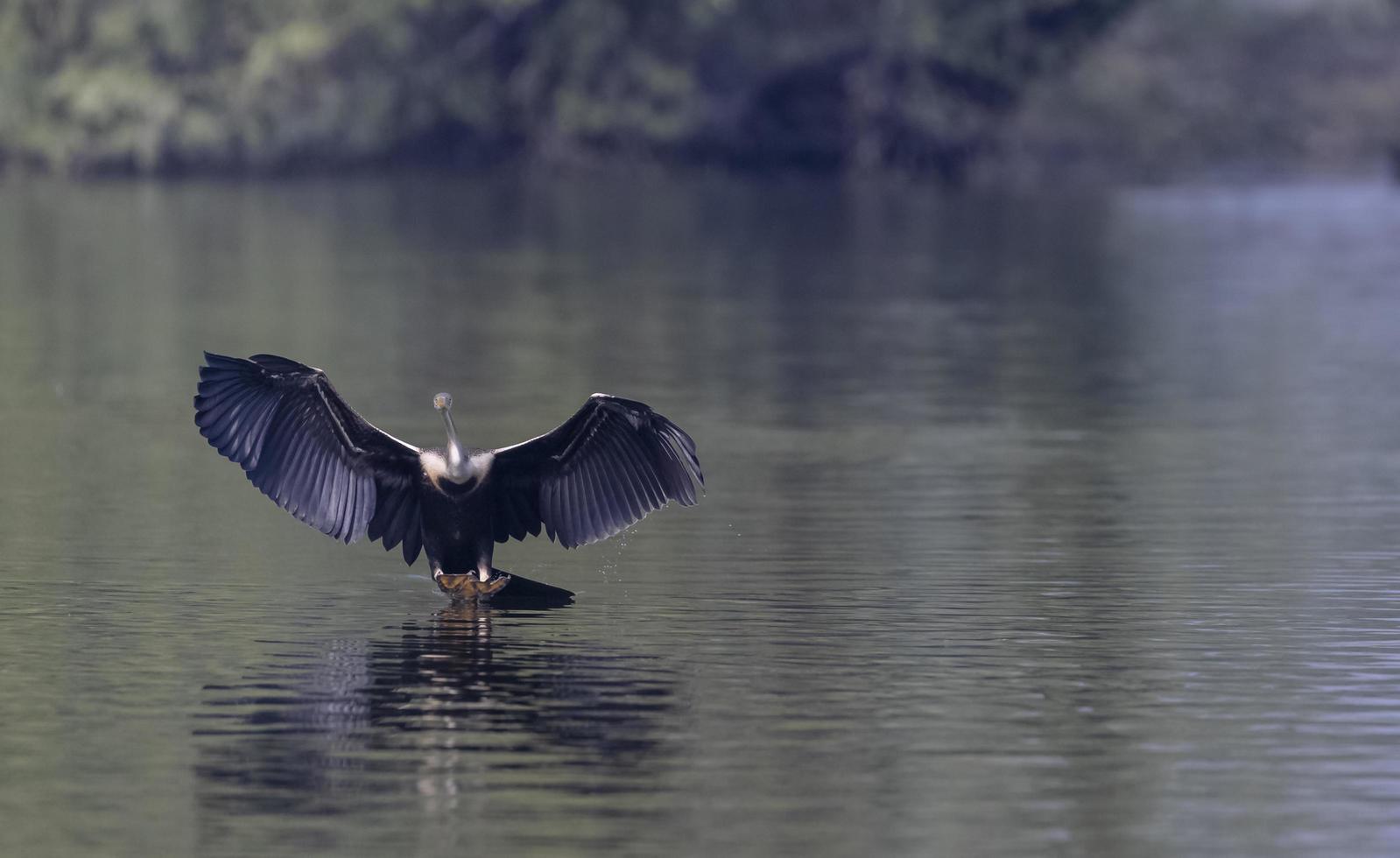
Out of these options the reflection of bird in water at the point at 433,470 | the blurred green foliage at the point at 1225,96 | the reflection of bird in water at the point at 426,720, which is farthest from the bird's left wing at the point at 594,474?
the blurred green foliage at the point at 1225,96

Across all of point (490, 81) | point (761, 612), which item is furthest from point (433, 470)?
point (490, 81)

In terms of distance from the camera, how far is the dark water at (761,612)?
779cm

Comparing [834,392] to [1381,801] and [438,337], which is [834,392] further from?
[1381,801]

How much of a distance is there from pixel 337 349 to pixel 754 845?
600 inches

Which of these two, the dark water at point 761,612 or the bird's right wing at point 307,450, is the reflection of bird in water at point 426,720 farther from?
the bird's right wing at point 307,450

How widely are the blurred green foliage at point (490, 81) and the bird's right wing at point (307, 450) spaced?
5092 centimetres

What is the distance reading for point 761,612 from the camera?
10672 millimetres

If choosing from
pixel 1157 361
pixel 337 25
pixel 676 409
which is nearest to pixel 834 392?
pixel 676 409

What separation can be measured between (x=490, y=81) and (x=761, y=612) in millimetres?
54921

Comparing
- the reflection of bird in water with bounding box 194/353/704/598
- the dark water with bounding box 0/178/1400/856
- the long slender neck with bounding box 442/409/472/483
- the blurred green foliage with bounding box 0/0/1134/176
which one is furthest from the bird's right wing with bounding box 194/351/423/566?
the blurred green foliage with bounding box 0/0/1134/176

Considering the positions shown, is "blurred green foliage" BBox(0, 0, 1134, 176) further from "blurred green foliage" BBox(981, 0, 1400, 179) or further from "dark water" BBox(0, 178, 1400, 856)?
"dark water" BBox(0, 178, 1400, 856)

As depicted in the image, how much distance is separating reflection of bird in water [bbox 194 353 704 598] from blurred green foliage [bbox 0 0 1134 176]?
50998 millimetres

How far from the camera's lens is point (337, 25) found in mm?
63844

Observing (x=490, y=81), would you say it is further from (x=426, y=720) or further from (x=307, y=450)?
(x=426, y=720)
